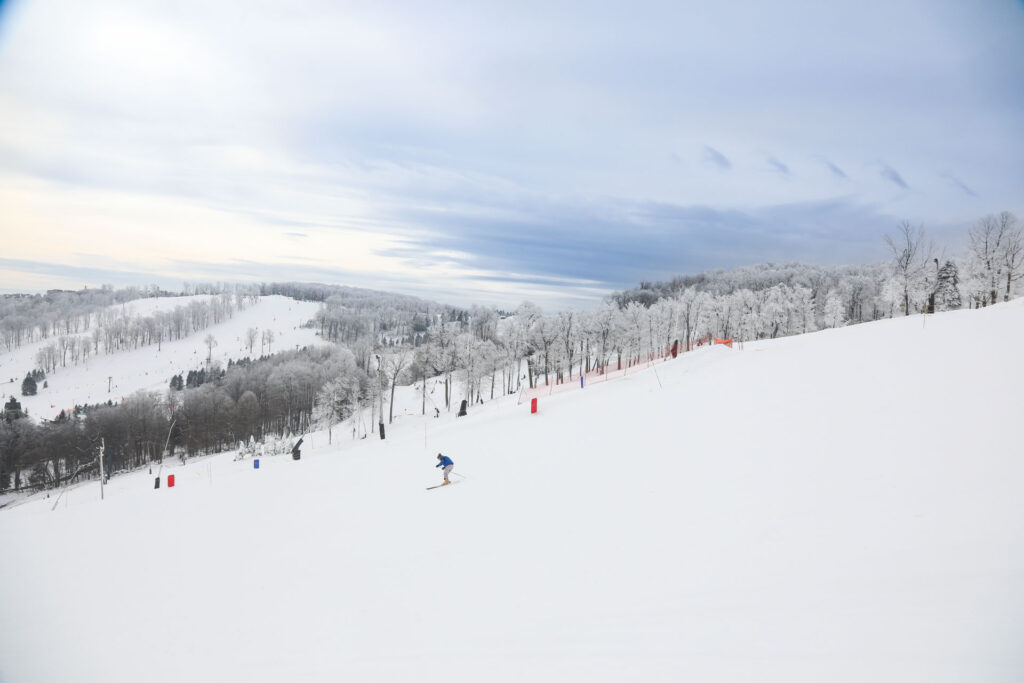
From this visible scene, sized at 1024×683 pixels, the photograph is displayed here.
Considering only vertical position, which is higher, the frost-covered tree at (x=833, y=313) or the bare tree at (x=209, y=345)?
the frost-covered tree at (x=833, y=313)

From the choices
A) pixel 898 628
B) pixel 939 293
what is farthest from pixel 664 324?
pixel 898 628

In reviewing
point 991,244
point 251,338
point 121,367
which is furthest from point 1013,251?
point 121,367

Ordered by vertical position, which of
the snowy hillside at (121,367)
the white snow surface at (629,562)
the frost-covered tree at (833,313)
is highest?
the frost-covered tree at (833,313)

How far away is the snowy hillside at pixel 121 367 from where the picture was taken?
99.3 m

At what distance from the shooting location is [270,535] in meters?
9.84

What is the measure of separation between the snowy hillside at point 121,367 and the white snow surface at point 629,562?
11810 centimetres

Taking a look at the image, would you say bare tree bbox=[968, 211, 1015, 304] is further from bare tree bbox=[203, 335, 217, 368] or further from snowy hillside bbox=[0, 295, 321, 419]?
bare tree bbox=[203, 335, 217, 368]

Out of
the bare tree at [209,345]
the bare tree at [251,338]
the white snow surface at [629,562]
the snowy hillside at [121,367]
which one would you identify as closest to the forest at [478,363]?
the snowy hillside at [121,367]

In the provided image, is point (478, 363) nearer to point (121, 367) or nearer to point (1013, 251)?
point (1013, 251)

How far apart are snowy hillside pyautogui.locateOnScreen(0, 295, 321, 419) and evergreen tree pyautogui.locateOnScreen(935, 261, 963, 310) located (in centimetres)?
15373

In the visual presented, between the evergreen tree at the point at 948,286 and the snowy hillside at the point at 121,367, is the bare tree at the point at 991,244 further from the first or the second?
the snowy hillside at the point at 121,367

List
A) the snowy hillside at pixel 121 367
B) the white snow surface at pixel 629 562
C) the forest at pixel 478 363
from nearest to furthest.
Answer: the white snow surface at pixel 629 562, the forest at pixel 478 363, the snowy hillside at pixel 121 367

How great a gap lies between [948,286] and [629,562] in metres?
70.5

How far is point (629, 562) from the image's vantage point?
614 cm
